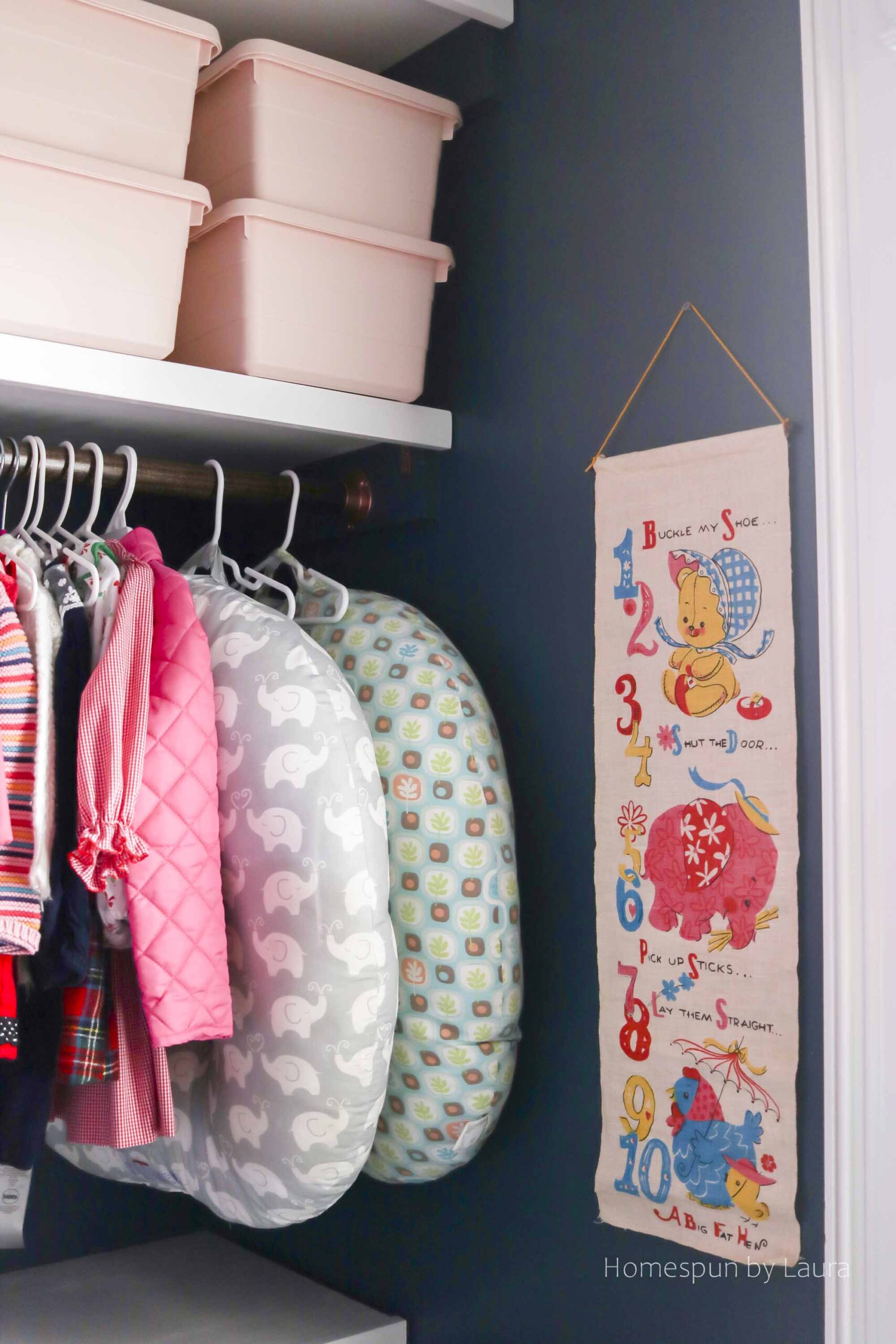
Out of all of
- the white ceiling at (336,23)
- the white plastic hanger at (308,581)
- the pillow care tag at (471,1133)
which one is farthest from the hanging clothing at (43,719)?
the white ceiling at (336,23)

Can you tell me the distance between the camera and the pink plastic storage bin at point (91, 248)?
1.33 m

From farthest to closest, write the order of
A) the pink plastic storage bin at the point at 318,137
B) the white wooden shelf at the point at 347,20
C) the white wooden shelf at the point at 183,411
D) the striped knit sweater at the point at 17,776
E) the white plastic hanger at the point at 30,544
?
the white wooden shelf at the point at 347,20
the pink plastic storage bin at the point at 318,137
the white wooden shelf at the point at 183,411
the white plastic hanger at the point at 30,544
the striped knit sweater at the point at 17,776

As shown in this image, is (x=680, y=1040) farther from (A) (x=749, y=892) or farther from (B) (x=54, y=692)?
(B) (x=54, y=692)

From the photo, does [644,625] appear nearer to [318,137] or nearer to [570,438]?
[570,438]

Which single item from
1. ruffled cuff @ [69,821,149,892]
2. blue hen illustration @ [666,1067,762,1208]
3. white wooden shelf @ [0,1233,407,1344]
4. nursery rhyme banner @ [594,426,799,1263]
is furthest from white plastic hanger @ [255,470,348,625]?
white wooden shelf @ [0,1233,407,1344]

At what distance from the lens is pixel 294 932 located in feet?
4.35

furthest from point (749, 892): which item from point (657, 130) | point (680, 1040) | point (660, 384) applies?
point (657, 130)

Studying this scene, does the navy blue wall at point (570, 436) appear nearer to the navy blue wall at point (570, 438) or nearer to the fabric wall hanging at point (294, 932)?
the navy blue wall at point (570, 438)

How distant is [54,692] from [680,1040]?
75cm

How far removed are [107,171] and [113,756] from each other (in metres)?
0.64

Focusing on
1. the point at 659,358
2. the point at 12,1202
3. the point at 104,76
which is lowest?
the point at 12,1202

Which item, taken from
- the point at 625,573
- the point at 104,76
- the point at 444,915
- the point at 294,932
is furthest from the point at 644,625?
the point at 104,76

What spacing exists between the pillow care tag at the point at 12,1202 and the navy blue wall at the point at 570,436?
1.70 ft

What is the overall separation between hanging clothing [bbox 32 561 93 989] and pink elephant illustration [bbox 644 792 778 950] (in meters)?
0.60
